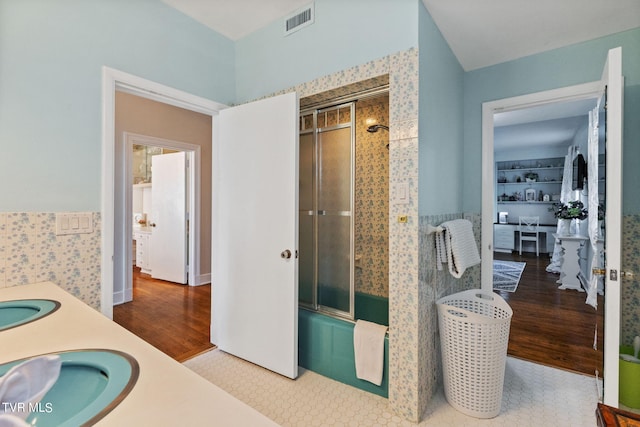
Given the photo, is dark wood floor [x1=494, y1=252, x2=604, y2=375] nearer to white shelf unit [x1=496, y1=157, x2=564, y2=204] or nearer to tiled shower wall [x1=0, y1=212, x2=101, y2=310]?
tiled shower wall [x1=0, y1=212, x2=101, y2=310]

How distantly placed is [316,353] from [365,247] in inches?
44.9

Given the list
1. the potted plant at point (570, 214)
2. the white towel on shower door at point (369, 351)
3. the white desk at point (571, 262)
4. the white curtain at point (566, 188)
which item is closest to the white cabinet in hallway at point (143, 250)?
the white towel on shower door at point (369, 351)

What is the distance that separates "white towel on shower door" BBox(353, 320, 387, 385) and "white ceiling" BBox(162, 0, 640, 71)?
6.74ft

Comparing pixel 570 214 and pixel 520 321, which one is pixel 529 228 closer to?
pixel 570 214

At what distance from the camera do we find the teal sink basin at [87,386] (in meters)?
0.60

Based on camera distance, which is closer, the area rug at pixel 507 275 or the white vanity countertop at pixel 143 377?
the white vanity countertop at pixel 143 377

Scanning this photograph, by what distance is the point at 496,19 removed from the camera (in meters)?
2.01

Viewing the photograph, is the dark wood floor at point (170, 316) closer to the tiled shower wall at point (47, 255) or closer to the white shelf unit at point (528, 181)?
the tiled shower wall at point (47, 255)

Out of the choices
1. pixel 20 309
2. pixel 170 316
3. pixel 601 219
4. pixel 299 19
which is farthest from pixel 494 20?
pixel 170 316

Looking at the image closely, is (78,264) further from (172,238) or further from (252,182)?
(172,238)

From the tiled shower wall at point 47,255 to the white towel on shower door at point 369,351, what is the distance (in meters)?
1.60

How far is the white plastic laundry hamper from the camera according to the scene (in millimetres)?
1741

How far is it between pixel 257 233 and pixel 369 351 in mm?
1114

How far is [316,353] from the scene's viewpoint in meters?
2.21
